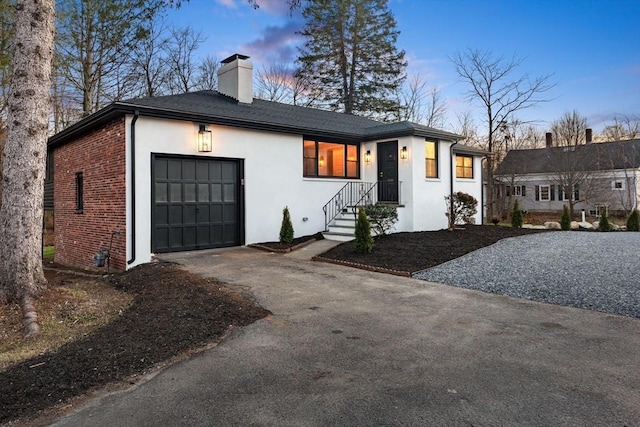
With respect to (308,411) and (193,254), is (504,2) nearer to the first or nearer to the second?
(193,254)

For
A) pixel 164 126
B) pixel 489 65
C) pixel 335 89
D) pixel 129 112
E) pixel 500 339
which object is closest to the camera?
pixel 500 339

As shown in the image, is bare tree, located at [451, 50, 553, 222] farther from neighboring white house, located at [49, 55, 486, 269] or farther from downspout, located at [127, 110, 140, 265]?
downspout, located at [127, 110, 140, 265]

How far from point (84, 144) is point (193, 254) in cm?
442

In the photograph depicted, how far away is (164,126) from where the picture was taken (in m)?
9.00

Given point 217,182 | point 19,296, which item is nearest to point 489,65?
point 217,182

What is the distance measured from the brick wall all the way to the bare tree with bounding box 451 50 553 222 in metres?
16.8

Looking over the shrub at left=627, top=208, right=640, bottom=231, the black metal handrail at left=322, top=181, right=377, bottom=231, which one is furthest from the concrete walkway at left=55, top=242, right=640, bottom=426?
the shrub at left=627, top=208, right=640, bottom=231

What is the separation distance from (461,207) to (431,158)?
74.0 inches

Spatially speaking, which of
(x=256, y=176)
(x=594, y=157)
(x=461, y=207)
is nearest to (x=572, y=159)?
(x=594, y=157)

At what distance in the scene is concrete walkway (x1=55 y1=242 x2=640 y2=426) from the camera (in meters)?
2.52

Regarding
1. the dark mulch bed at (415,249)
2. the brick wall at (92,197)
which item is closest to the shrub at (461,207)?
the dark mulch bed at (415,249)

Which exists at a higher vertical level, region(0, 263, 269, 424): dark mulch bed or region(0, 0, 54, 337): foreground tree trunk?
region(0, 0, 54, 337): foreground tree trunk

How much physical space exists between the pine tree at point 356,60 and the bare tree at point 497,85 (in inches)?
229

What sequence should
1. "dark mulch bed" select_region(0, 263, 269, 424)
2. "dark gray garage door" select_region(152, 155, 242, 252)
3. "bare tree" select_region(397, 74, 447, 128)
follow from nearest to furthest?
"dark mulch bed" select_region(0, 263, 269, 424)
"dark gray garage door" select_region(152, 155, 242, 252)
"bare tree" select_region(397, 74, 447, 128)
